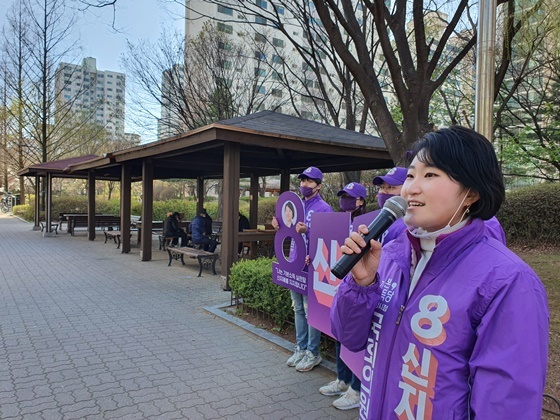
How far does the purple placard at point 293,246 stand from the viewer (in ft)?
13.3

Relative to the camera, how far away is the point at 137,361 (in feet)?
13.9

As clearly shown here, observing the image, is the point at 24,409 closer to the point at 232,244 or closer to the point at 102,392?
the point at 102,392

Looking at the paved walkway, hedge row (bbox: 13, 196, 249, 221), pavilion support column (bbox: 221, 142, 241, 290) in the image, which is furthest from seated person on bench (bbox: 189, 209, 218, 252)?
hedge row (bbox: 13, 196, 249, 221)

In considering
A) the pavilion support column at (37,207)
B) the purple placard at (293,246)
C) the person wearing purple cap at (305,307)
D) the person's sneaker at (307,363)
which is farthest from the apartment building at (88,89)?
the person's sneaker at (307,363)

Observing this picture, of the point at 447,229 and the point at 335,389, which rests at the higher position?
the point at 447,229

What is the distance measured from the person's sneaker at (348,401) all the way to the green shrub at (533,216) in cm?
787

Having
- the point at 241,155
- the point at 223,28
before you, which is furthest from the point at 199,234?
the point at 223,28

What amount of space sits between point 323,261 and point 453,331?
96.6 inches

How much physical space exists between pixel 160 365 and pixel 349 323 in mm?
3262

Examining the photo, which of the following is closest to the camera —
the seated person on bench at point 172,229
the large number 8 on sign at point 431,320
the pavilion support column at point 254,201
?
the large number 8 on sign at point 431,320

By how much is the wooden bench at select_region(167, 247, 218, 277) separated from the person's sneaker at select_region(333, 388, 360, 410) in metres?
6.30

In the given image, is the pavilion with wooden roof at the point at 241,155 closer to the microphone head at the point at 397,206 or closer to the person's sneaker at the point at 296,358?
the person's sneaker at the point at 296,358

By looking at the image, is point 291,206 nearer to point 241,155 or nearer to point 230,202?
point 230,202

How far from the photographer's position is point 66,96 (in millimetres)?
25969
